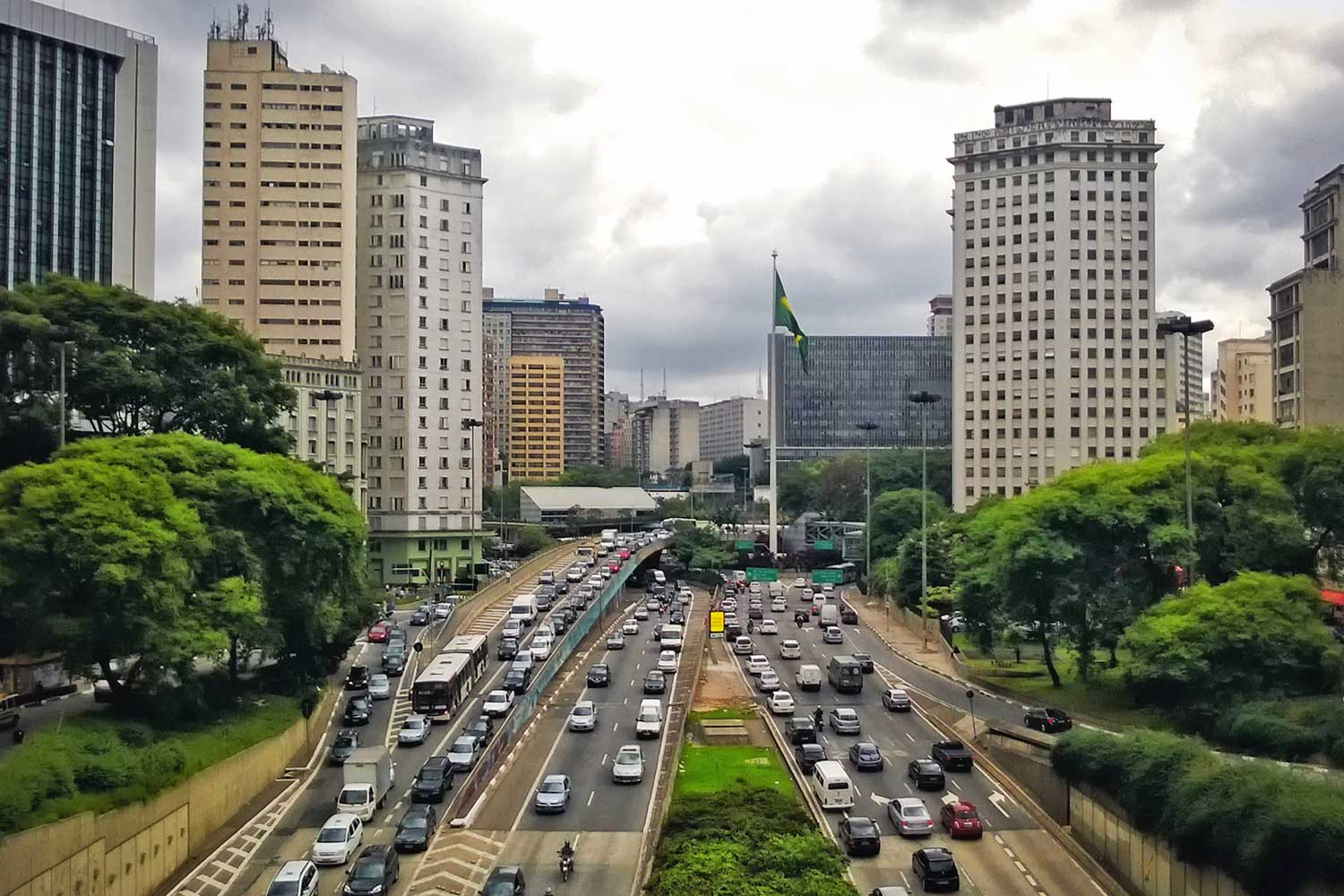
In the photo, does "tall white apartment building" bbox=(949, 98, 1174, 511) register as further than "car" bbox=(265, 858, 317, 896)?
Yes

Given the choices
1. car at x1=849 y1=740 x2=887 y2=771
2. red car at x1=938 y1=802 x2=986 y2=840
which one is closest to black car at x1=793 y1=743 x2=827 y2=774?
car at x1=849 y1=740 x2=887 y2=771

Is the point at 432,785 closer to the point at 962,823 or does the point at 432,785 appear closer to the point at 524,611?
the point at 962,823

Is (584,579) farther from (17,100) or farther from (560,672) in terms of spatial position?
(17,100)

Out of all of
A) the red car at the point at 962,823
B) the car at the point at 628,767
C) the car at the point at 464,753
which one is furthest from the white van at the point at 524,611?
the red car at the point at 962,823

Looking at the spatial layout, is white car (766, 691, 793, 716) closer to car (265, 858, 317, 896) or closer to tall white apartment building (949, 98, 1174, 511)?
car (265, 858, 317, 896)

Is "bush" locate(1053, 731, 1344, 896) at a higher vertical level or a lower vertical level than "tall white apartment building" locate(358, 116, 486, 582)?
lower

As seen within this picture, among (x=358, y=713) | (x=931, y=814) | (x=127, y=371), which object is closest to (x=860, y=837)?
(x=931, y=814)
